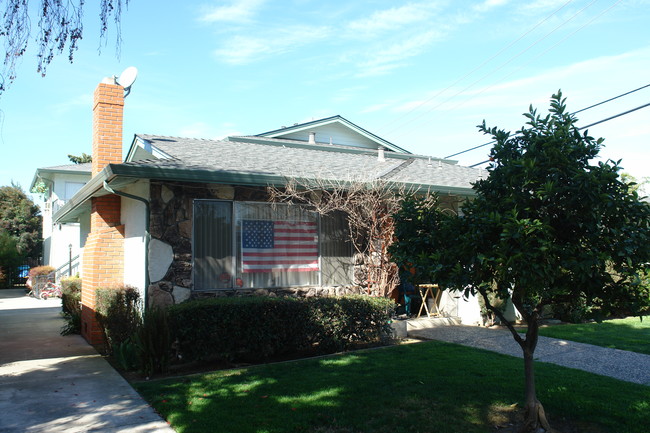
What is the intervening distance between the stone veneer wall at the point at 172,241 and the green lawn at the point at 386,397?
5.76ft

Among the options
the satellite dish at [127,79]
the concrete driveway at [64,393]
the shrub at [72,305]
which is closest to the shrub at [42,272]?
the shrub at [72,305]

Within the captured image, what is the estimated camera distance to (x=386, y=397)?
544 cm

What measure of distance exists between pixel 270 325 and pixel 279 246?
1.90 metres

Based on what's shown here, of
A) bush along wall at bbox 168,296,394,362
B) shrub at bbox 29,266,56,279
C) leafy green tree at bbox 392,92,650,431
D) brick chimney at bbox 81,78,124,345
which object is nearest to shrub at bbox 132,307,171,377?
bush along wall at bbox 168,296,394,362

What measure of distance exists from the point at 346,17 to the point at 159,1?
6.78 meters

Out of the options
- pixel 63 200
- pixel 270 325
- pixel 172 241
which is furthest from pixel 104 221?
pixel 63 200

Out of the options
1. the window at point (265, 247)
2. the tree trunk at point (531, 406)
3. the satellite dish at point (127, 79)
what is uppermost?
the satellite dish at point (127, 79)

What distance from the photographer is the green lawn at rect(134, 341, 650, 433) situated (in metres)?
4.68

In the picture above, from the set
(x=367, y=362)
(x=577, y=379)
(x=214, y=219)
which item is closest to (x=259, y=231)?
(x=214, y=219)

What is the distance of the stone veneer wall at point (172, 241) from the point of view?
784 cm

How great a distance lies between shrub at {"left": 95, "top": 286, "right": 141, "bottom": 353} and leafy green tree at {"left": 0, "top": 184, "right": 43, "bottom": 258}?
24.7 meters

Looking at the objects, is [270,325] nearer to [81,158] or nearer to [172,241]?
[172,241]

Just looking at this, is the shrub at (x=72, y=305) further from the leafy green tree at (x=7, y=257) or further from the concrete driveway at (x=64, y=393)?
the leafy green tree at (x=7, y=257)

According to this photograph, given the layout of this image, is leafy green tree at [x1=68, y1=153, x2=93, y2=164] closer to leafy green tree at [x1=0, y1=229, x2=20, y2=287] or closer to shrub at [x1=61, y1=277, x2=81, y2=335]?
leafy green tree at [x1=0, y1=229, x2=20, y2=287]
